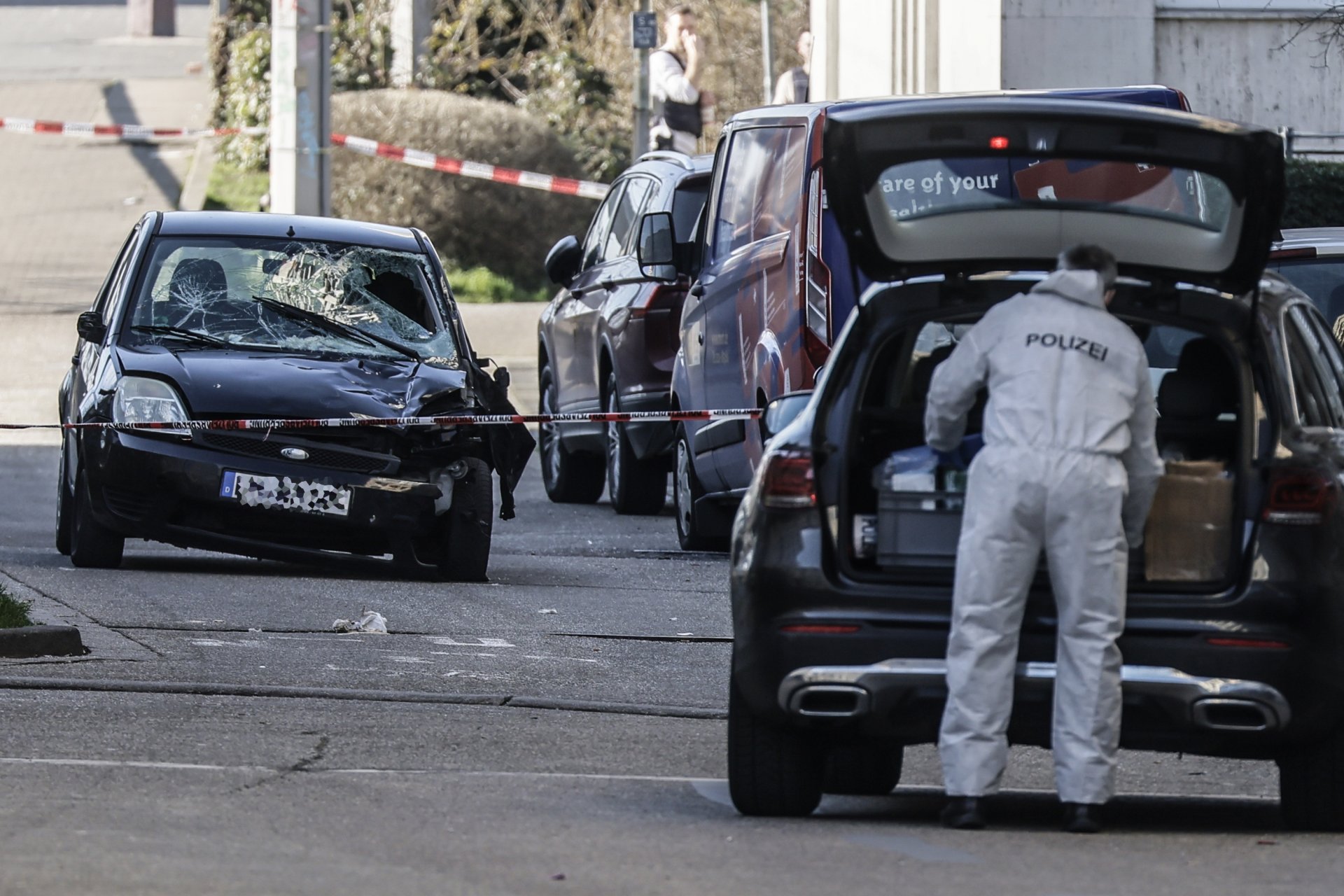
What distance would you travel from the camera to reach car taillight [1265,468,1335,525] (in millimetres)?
6980

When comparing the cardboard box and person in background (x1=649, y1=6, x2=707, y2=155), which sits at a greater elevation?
person in background (x1=649, y1=6, x2=707, y2=155)

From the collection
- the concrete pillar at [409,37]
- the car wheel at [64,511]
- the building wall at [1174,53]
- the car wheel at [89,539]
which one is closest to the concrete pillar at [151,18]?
the concrete pillar at [409,37]

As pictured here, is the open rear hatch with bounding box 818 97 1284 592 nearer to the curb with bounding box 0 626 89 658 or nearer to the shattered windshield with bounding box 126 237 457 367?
the curb with bounding box 0 626 89 658

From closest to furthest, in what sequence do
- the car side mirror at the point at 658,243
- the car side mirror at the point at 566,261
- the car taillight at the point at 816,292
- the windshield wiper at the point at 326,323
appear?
1. the car taillight at the point at 816,292
2. the windshield wiper at the point at 326,323
3. the car side mirror at the point at 658,243
4. the car side mirror at the point at 566,261

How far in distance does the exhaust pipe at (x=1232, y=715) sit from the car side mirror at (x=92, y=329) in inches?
275

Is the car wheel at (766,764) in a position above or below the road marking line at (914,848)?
above

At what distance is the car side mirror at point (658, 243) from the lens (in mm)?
13625

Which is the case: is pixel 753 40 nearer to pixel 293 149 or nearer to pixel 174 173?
pixel 174 173

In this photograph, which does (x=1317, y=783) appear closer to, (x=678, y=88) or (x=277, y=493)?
(x=277, y=493)

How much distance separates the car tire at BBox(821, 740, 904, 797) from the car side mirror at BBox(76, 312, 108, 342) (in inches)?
224

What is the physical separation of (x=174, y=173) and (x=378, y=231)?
2098cm

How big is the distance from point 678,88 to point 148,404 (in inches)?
597

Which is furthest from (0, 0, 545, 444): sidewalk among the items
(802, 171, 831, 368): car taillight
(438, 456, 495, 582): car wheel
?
(802, 171, 831, 368): car taillight

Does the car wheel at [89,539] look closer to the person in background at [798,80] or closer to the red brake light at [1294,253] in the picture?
the red brake light at [1294,253]
